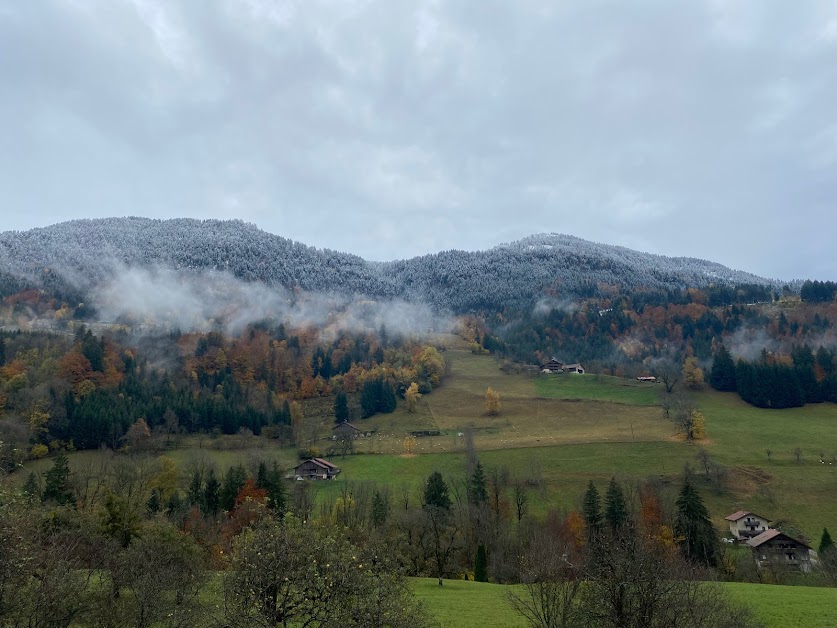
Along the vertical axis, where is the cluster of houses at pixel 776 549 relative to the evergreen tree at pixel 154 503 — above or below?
below

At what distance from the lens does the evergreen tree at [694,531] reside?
63.8 meters

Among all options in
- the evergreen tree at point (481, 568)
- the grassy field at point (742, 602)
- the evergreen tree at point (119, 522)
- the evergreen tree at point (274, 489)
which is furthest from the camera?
the evergreen tree at point (274, 489)

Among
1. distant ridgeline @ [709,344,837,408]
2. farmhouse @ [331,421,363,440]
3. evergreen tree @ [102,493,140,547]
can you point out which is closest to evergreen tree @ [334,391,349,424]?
farmhouse @ [331,421,363,440]

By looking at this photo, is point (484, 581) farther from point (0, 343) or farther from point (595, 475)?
point (0, 343)

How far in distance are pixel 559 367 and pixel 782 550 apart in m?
126

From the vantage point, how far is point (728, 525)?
76.2m

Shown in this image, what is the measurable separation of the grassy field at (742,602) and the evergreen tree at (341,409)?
336 feet

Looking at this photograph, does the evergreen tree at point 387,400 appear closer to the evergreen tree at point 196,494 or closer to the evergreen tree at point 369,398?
the evergreen tree at point 369,398

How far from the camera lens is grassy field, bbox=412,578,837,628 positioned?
36.3 meters

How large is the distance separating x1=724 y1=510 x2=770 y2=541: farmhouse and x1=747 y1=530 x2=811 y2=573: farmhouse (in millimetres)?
5157

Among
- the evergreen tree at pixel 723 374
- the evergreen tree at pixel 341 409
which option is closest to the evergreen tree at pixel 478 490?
the evergreen tree at pixel 341 409

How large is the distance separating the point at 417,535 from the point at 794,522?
52665 mm

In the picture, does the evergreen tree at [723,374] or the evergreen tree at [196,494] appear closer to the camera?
the evergreen tree at [196,494]

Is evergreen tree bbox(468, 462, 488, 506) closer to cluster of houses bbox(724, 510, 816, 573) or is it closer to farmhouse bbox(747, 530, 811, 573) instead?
cluster of houses bbox(724, 510, 816, 573)
